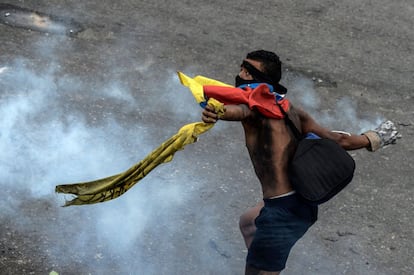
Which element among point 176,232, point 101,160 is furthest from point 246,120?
point 101,160

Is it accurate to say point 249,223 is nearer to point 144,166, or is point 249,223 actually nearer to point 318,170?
point 318,170

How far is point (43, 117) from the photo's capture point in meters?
6.70

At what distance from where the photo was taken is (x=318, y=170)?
4516 mm

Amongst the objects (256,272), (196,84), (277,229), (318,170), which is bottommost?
(256,272)

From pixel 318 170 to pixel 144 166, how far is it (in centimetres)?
103

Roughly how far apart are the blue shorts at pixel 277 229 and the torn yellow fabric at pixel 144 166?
69 cm

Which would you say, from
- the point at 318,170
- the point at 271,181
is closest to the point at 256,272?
the point at 271,181

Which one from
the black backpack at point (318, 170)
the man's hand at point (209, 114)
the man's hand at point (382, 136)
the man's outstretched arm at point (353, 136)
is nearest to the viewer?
the man's hand at point (209, 114)

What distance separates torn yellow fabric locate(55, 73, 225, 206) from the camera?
4332 mm

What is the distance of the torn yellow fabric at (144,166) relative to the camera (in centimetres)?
433

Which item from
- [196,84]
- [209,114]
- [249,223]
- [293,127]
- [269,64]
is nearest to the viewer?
[209,114]

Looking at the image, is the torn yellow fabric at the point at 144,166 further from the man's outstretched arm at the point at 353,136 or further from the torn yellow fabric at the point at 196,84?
the man's outstretched arm at the point at 353,136

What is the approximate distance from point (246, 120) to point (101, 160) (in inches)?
84.8

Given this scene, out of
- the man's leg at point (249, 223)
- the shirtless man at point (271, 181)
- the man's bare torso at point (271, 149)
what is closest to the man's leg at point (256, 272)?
the shirtless man at point (271, 181)
